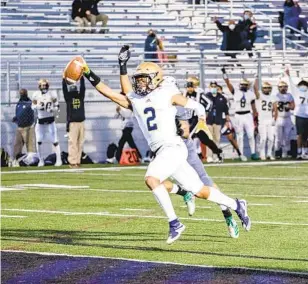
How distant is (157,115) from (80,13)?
1974 centimetres

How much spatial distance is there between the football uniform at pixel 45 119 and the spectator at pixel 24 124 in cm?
21

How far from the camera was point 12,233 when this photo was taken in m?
12.2

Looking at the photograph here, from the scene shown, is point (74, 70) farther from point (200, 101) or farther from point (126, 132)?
point (126, 132)

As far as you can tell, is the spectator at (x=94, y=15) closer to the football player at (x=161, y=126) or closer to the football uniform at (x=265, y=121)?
the football uniform at (x=265, y=121)

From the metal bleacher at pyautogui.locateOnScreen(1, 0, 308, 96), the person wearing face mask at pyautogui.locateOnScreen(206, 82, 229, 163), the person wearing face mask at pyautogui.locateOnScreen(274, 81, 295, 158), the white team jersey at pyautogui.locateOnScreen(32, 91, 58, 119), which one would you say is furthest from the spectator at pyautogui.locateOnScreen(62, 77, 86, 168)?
the person wearing face mask at pyautogui.locateOnScreen(274, 81, 295, 158)

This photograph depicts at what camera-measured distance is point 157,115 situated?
10906 mm

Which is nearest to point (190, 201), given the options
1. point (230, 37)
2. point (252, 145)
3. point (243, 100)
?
point (243, 100)

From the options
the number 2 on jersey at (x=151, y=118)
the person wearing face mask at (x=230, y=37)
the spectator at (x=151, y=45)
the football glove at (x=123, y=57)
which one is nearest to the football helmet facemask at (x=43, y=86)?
the spectator at (x=151, y=45)

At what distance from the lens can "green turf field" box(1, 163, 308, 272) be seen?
33.9 feet

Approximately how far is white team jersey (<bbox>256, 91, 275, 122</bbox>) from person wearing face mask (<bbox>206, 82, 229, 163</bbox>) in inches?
41.5

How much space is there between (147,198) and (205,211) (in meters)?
1.95

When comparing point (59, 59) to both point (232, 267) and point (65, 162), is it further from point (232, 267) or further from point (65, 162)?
point (232, 267)

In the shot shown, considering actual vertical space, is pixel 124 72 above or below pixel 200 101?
above

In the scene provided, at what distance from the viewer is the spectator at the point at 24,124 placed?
24.5 m
